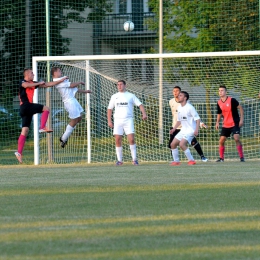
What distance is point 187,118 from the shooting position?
1661cm

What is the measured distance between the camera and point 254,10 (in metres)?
25.0

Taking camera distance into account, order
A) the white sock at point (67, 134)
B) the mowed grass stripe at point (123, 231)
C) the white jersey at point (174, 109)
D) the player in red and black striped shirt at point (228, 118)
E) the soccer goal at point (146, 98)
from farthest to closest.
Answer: the soccer goal at point (146, 98) < the player in red and black striped shirt at point (228, 118) < the white jersey at point (174, 109) < the white sock at point (67, 134) < the mowed grass stripe at point (123, 231)

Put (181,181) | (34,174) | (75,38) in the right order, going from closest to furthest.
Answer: (181,181) → (34,174) → (75,38)

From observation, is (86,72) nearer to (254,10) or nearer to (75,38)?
(254,10)

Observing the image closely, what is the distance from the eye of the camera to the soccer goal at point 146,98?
19.1 meters

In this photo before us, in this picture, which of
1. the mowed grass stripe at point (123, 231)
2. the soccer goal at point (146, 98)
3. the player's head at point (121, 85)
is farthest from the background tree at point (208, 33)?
the mowed grass stripe at point (123, 231)

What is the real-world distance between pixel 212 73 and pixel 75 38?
1172 centimetres

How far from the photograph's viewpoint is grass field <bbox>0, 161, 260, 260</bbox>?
5613 mm

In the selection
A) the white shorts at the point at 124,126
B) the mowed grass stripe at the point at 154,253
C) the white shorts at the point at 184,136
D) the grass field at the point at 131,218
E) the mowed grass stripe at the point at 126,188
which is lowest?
the mowed grass stripe at the point at 126,188

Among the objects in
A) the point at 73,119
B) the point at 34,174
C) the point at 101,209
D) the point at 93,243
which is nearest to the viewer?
the point at 93,243

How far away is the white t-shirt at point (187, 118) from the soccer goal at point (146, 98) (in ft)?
5.93

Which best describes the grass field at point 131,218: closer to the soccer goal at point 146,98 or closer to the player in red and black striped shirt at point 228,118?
the player in red and black striped shirt at point 228,118

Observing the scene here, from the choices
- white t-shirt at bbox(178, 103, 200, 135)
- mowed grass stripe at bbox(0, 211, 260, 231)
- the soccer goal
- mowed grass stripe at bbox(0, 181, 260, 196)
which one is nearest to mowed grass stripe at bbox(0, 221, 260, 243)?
mowed grass stripe at bbox(0, 211, 260, 231)

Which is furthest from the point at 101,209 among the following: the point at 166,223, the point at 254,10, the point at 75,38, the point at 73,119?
the point at 75,38
